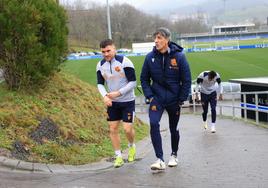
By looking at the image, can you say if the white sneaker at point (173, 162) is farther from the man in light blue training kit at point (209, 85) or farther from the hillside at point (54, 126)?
the man in light blue training kit at point (209, 85)

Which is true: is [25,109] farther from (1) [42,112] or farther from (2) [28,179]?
(2) [28,179]

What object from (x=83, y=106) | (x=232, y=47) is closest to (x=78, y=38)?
(x=232, y=47)

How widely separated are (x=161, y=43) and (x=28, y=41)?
2.53 meters

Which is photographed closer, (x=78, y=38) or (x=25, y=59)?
(x=25, y=59)

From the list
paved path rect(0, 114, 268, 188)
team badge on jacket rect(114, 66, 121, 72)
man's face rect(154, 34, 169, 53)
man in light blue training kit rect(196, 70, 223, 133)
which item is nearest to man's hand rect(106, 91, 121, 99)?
team badge on jacket rect(114, 66, 121, 72)

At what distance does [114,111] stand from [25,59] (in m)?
2.02

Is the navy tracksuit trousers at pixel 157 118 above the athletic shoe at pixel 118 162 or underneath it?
above

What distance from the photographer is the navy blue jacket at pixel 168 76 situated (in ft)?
20.6

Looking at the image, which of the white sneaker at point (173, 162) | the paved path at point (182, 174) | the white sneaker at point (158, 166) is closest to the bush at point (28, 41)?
the paved path at point (182, 174)

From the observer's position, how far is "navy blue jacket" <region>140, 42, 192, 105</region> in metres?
6.29

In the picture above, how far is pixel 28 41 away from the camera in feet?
25.5

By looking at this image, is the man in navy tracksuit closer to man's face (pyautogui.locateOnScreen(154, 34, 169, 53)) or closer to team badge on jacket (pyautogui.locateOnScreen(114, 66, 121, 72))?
man's face (pyautogui.locateOnScreen(154, 34, 169, 53))

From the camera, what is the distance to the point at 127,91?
6.58 meters

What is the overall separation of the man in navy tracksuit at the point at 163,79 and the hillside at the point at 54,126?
1199 mm
